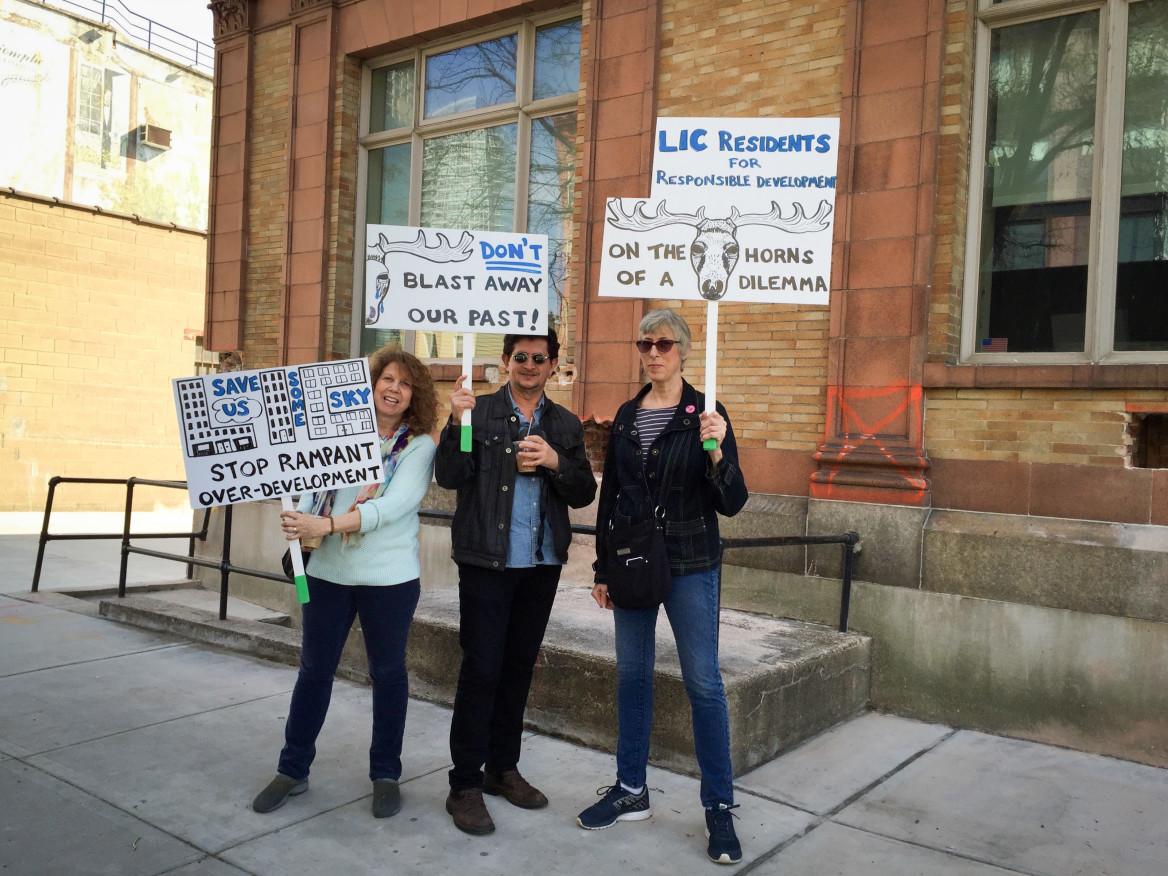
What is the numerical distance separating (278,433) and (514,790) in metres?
1.85

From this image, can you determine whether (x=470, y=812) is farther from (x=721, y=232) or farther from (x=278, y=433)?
(x=721, y=232)

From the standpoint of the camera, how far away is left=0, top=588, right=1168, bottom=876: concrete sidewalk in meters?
3.70

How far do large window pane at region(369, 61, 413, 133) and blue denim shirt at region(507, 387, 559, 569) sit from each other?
7.08 m

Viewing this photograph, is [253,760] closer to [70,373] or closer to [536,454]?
[536,454]

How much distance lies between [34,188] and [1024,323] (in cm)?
1691

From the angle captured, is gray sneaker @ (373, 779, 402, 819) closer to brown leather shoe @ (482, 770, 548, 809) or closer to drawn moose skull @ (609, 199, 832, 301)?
brown leather shoe @ (482, 770, 548, 809)

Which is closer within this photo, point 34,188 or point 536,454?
point 536,454

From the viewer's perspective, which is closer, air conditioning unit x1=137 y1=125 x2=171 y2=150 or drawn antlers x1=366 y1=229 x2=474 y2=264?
drawn antlers x1=366 y1=229 x2=474 y2=264

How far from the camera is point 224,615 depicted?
7141 millimetres

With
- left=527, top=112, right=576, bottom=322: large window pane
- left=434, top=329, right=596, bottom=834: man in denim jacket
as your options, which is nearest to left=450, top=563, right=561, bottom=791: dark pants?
left=434, top=329, right=596, bottom=834: man in denim jacket

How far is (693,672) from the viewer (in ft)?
12.4

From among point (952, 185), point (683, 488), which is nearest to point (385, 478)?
point (683, 488)

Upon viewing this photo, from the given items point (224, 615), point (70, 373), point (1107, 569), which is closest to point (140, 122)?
point (70, 373)

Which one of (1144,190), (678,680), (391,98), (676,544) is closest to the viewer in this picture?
(676,544)
